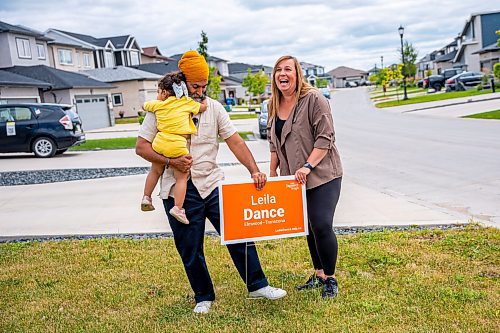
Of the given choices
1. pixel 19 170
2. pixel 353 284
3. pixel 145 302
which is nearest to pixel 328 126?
pixel 353 284

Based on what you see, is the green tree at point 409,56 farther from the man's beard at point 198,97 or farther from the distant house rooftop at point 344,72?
the distant house rooftop at point 344,72

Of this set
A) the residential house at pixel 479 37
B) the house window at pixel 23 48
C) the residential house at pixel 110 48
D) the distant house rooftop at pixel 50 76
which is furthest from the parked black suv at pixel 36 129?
the residential house at pixel 479 37

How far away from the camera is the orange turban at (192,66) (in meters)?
4.01

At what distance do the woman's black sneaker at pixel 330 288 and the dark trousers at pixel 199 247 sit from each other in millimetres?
489

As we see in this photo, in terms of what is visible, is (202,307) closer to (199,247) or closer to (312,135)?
(199,247)

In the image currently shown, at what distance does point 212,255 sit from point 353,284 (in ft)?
5.63

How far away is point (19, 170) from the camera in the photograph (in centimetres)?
1441

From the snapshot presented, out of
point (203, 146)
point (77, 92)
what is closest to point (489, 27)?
point (77, 92)

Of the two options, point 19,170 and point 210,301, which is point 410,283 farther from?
point 19,170

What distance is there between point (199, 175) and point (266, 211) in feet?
2.08

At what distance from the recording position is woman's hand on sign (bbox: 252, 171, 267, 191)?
418 cm

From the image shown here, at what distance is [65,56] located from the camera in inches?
1769

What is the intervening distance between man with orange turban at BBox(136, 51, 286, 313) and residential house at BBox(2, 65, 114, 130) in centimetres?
2959

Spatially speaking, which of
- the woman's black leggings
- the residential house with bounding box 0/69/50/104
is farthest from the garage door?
the woman's black leggings
